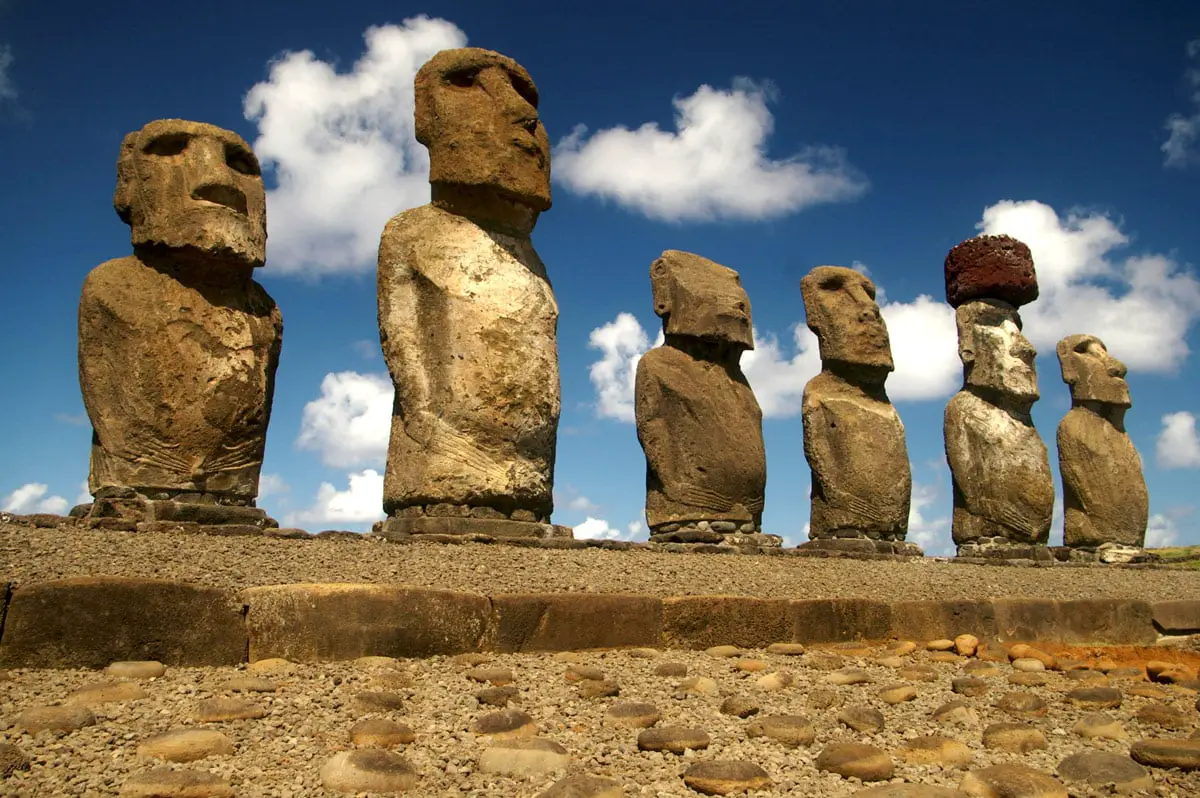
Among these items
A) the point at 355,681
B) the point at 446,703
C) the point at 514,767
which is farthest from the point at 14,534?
the point at 514,767

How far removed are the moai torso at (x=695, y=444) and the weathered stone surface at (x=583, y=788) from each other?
6.86 metres

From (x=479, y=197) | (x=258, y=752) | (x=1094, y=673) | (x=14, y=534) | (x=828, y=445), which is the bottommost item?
(x=258, y=752)

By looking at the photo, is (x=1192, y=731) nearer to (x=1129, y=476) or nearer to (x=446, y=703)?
(x=446, y=703)

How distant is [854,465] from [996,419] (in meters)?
3.19

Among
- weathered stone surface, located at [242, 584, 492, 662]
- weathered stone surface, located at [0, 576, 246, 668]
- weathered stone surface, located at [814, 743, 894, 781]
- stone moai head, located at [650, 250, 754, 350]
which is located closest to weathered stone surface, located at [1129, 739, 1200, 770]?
weathered stone surface, located at [814, 743, 894, 781]

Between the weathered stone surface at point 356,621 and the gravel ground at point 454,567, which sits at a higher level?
the gravel ground at point 454,567

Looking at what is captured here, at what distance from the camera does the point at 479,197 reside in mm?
8250

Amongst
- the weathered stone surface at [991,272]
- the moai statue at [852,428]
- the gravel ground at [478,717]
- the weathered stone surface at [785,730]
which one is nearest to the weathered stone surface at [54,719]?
the gravel ground at [478,717]

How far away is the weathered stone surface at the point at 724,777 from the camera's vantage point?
3.30m

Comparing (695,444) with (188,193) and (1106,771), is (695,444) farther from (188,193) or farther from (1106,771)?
(1106,771)

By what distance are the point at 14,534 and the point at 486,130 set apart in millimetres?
4482

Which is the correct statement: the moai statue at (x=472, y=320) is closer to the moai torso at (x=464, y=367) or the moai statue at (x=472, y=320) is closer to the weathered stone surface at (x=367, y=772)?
the moai torso at (x=464, y=367)

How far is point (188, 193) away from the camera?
7.48 m

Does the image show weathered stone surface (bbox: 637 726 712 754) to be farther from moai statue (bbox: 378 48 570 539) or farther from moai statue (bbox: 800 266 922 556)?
moai statue (bbox: 800 266 922 556)
